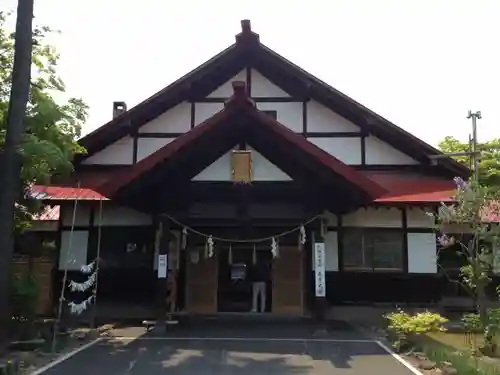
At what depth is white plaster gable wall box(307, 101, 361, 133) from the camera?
51.0ft

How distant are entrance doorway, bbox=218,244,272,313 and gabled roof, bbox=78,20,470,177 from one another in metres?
4.50

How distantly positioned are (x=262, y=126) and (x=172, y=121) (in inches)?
186

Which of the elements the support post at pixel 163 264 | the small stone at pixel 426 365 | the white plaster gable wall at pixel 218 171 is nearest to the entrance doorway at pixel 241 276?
the support post at pixel 163 264

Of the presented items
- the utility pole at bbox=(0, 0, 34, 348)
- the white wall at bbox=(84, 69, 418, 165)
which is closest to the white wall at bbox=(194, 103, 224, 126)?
the white wall at bbox=(84, 69, 418, 165)

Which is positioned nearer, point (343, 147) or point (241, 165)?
point (241, 165)

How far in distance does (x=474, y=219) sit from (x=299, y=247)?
16.3 feet

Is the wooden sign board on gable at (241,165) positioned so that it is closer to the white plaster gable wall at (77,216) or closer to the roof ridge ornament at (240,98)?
the roof ridge ornament at (240,98)

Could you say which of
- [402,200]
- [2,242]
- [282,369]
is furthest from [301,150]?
[2,242]

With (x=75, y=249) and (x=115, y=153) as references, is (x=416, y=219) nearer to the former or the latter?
(x=115, y=153)

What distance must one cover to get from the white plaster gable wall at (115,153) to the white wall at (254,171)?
3896 mm

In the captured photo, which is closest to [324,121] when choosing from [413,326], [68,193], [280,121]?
[280,121]

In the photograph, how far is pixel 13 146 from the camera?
8.82m

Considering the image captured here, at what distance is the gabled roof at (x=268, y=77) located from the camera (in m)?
15.1

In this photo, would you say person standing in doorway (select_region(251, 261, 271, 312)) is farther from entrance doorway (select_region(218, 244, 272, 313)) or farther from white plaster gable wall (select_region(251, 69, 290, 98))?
white plaster gable wall (select_region(251, 69, 290, 98))
